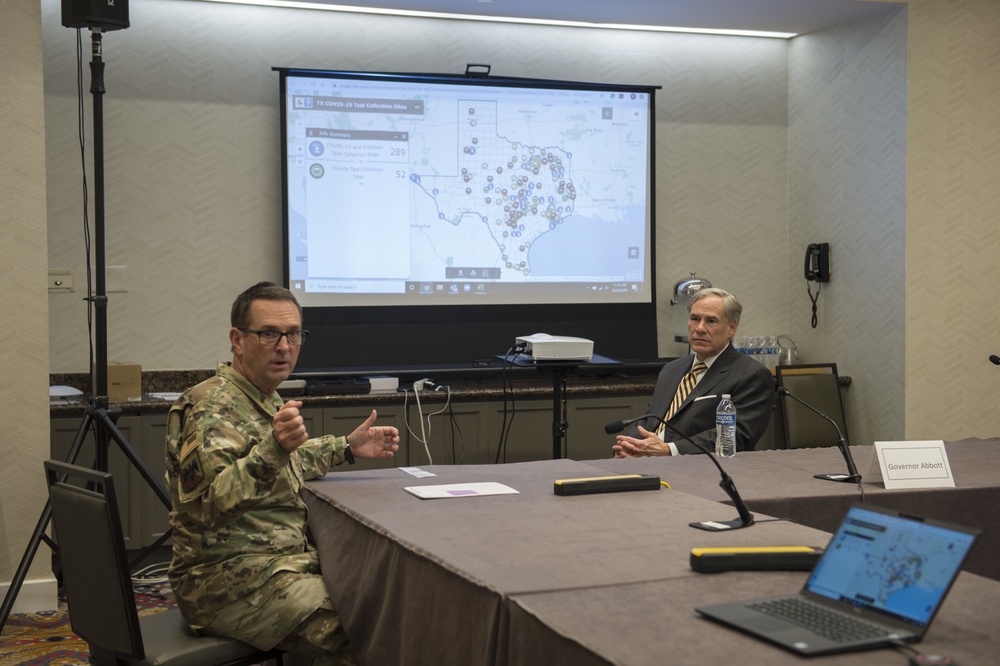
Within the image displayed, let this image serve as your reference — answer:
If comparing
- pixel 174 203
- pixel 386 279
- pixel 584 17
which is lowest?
pixel 386 279

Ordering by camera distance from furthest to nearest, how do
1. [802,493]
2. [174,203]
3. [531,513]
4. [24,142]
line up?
1. [174,203]
2. [24,142]
3. [802,493]
4. [531,513]

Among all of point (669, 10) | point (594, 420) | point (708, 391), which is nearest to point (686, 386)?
point (708, 391)

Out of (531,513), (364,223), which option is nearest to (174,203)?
(364,223)

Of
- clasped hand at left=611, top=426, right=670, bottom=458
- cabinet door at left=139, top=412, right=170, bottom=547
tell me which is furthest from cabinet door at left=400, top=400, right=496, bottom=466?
clasped hand at left=611, top=426, right=670, bottom=458

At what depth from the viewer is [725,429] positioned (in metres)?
3.65

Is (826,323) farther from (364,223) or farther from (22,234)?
(22,234)

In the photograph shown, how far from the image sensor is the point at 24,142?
424 cm

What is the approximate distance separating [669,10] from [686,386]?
2358 mm

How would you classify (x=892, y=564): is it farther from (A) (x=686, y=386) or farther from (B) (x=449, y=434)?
(B) (x=449, y=434)

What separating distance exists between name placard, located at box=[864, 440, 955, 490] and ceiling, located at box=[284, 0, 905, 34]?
304 cm

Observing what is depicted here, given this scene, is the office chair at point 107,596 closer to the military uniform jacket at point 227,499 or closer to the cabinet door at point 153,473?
the military uniform jacket at point 227,499

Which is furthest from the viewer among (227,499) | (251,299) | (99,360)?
(99,360)

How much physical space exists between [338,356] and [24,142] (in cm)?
191

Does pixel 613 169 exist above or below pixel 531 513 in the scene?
above
